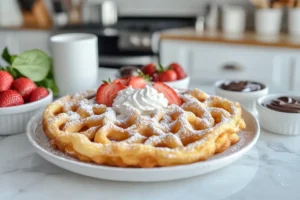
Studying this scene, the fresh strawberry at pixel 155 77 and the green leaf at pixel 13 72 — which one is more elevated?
the green leaf at pixel 13 72

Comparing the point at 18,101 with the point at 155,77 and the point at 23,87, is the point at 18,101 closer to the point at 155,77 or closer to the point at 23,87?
the point at 23,87

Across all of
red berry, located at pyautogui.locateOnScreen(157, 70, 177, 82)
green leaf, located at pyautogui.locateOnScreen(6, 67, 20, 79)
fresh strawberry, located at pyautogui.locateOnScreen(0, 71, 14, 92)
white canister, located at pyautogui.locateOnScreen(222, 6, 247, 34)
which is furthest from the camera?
white canister, located at pyautogui.locateOnScreen(222, 6, 247, 34)

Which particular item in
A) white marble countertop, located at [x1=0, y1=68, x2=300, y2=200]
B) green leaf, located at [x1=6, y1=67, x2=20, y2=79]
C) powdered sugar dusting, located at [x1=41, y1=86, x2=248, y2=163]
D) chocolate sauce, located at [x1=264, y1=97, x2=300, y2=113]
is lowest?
white marble countertop, located at [x1=0, y1=68, x2=300, y2=200]

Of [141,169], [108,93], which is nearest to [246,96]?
[108,93]

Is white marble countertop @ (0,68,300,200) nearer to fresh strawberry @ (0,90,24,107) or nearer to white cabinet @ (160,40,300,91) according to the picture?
fresh strawberry @ (0,90,24,107)

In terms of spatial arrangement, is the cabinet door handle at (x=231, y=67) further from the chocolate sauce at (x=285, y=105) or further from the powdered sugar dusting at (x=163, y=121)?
the powdered sugar dusting at (x=163, y=121)

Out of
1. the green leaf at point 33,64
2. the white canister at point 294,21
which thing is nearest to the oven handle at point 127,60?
the white canister at point 294,21

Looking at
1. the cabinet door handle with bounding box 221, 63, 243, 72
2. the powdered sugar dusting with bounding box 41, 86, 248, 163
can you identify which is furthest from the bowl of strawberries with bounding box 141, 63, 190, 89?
the cabinet door handle with bounding box 221, 63, 243, 72
